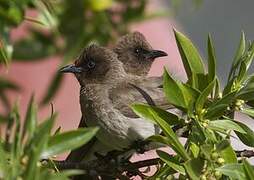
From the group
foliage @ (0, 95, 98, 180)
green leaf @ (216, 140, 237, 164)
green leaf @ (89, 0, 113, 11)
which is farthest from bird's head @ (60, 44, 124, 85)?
foliage @ (0, 95, 98, 180)

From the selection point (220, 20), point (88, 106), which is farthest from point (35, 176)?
point (220, 20)

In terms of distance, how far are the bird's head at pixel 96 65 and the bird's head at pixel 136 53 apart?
0.96 ft

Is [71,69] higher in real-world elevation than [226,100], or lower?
lower

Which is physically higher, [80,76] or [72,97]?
[80,76]

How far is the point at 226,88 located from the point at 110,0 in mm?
1364

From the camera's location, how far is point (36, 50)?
12.6 feet

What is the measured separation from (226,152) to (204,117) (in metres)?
0.15

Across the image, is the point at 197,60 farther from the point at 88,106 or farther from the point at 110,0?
the point at 110,0

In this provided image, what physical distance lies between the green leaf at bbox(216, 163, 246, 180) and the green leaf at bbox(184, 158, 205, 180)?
0.05 m

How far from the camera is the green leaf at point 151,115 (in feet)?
7.06

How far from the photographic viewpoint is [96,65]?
3605mm

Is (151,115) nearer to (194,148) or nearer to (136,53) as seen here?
(194,148)

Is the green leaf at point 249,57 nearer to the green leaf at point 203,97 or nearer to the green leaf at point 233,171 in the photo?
the green leaf at point 203,97

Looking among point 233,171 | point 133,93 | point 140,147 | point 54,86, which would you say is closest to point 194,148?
point 233,171
